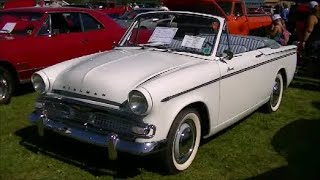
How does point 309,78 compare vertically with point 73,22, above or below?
below

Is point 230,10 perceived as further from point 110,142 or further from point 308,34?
point 110,142

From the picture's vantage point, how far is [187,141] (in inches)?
157

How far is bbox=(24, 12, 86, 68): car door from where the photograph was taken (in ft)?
21.4

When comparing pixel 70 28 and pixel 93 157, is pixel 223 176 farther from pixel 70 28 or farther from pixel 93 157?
pixel 70 28

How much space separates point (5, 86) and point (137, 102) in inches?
134

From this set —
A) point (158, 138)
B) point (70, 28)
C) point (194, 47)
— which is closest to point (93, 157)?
point (158, 138)

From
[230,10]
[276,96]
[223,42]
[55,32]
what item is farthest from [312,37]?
[55,32]

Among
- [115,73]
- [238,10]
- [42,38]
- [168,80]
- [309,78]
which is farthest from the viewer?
[238,10]

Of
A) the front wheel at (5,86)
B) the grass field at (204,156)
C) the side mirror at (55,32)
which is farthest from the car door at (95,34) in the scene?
the grass field at (204,156)

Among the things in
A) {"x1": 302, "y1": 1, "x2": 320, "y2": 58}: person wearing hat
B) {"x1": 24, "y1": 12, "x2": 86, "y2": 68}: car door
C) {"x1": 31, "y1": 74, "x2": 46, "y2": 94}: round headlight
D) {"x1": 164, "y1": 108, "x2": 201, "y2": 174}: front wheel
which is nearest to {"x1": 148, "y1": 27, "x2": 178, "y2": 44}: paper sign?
{"x1": 164, "y1": 108, "x2": 201, "y2": 174}: front wheel

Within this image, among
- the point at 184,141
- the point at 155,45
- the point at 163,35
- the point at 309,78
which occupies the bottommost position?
the point at 309,78

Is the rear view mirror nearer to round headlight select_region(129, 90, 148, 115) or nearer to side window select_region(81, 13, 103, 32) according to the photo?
side window select_region(81, 13, 103, 32)

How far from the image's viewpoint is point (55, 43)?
266 inches

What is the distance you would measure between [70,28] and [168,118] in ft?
13.4
